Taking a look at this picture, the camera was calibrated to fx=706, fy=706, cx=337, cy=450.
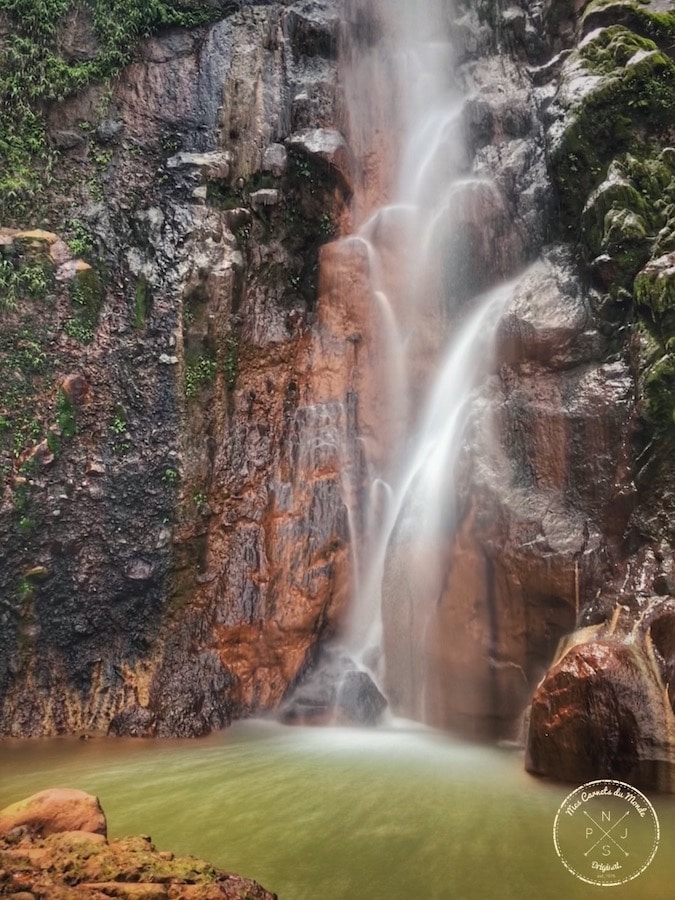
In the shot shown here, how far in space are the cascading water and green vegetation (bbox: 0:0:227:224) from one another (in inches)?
188

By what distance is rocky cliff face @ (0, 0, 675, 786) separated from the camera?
29.7 feet

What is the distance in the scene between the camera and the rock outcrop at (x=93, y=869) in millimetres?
4020

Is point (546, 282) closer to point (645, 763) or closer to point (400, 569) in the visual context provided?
point (400, 569)

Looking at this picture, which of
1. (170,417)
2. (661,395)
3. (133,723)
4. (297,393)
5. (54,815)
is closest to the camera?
(54,815)

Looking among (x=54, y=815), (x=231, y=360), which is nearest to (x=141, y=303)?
(x=231, y=360)

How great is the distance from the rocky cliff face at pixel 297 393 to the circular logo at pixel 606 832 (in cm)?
36

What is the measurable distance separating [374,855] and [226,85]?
15171 mm

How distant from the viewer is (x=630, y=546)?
28.2 ft

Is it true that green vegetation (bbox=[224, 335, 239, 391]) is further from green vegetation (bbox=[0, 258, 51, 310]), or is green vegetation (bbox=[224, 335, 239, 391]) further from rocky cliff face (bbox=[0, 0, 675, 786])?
green vegetation (bbox=[0, 258, 51, 310])

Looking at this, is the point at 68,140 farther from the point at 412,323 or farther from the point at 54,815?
the point at 54,815

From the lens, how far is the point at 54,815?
16.6 feet

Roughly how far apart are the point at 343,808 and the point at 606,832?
2.31 meters

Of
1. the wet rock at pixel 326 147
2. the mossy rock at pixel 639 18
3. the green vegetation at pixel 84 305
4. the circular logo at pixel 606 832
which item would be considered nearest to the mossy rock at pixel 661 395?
the circular logo at pixel 606 832

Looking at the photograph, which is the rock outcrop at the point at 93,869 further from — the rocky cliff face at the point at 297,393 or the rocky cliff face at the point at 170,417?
the rocky cliff face at the point at 170,417
